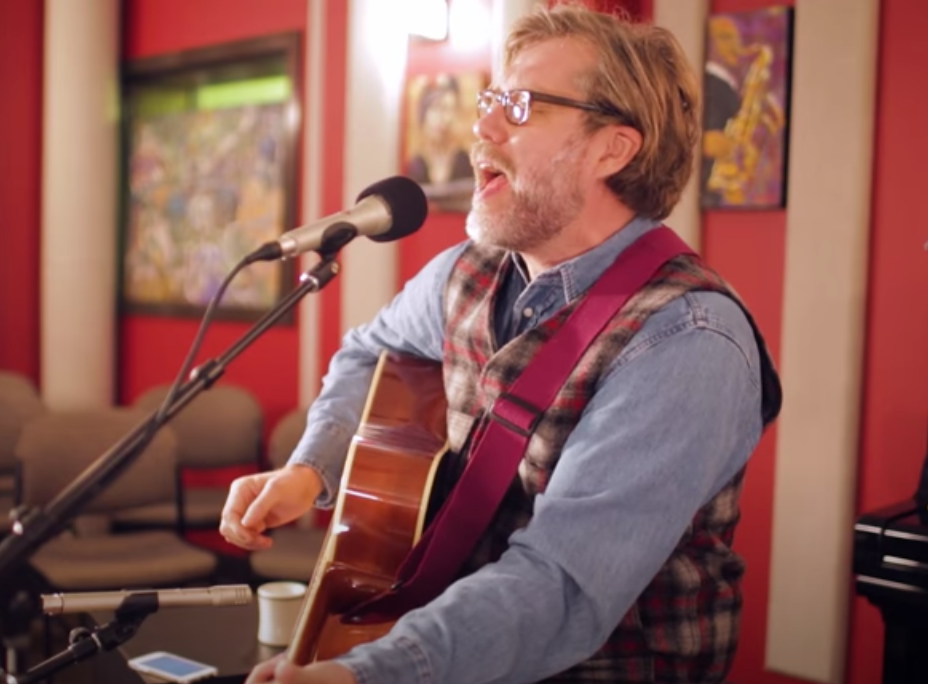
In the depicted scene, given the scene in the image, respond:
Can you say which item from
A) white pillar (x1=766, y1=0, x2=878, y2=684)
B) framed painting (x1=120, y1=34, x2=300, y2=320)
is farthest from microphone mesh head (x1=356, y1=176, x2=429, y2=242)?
framed painting (x1=120, y1=34, x2=300, y2=320)

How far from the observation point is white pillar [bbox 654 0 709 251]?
3266 mm

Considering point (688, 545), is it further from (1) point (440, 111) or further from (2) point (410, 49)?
(2) point (410, 49)

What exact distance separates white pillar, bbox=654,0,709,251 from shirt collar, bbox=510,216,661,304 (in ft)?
5.14

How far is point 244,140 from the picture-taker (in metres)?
5.10

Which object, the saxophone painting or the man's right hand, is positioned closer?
the man's right hand

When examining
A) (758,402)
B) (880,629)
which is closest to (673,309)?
(758,402)

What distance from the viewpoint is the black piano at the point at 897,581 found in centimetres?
228

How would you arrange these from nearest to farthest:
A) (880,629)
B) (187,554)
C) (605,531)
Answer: (605,531) → (880,629) → (187,554)

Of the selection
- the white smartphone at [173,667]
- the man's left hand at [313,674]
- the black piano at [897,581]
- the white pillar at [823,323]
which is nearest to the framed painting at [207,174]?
the white pillar at [823,323]

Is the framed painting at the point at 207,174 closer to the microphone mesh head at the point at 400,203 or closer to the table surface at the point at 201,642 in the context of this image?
the table surface at the point at 201,642

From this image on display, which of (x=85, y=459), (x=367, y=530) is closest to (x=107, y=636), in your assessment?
(x=367, y=530)

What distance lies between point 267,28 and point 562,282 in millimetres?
3666

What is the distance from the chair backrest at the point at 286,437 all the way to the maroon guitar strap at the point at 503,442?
2663 millimetres

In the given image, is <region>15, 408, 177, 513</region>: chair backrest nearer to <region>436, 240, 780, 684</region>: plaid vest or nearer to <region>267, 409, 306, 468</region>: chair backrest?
<region>267, 409, 306, 468</region>: chair backrest
